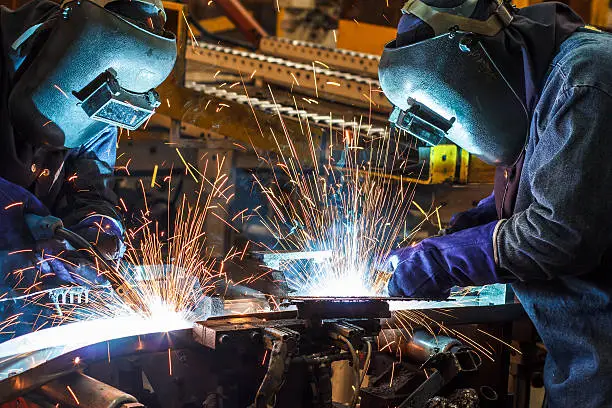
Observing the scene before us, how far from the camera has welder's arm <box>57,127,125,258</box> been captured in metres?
3.18

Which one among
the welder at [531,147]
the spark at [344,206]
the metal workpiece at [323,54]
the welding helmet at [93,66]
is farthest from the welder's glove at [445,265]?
the metal workpiece at [323,54]

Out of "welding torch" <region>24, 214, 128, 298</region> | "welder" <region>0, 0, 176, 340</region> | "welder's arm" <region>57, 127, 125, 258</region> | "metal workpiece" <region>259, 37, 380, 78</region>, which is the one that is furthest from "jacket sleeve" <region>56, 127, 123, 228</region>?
"metal workpiece" <region>259, 37, 380, 78</region>

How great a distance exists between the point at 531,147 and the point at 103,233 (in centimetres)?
182

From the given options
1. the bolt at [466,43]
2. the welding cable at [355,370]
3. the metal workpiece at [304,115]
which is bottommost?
the welding cable at [355,370]

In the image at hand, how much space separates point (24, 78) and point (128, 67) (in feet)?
1.38

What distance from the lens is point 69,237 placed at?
9.49 ft

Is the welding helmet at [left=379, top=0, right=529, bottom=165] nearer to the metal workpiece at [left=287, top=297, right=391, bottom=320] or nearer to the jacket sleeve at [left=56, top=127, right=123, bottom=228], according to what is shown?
the metal workpiece at [left=287, top=297, right=391, bottom=320]

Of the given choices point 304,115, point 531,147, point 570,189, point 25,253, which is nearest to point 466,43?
point 531,147

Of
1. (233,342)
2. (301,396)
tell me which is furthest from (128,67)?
(301,396)

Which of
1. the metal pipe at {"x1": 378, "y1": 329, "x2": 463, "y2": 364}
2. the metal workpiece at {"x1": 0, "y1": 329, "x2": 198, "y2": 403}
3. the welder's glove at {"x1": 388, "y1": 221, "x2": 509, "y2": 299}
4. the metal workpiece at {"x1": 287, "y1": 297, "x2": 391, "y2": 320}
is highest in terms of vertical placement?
the welder's glove at {"x1": 388, "y1": 221, "x2": 509, "y2": 299}

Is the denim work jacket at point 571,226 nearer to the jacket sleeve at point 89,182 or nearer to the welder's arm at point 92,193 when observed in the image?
the welder's arm at point 92,193

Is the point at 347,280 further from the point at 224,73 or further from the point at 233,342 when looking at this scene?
the point at 224,73

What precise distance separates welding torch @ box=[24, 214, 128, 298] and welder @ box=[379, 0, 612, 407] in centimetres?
117

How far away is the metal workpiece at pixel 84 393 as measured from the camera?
1.90 metres
